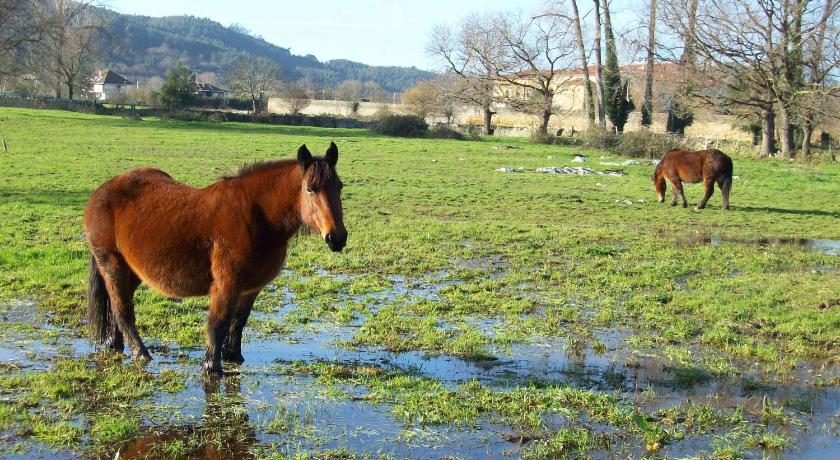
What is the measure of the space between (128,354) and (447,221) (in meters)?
9.78

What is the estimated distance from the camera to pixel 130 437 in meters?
4.98

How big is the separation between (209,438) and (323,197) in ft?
6.78

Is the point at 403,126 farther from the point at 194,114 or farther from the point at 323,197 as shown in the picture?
the point at 323,197

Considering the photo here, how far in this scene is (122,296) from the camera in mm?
6594

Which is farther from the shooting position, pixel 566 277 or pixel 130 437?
pixel 566 277

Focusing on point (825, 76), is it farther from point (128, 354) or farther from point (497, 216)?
point (128, 354)

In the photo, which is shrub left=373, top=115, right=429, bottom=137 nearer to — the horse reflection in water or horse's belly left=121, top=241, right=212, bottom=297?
horse's belly left=121, top=241, right=212, bottom=297

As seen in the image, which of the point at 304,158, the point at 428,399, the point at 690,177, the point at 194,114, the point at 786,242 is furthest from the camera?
the point at 194,114

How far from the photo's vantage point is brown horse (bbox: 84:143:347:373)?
239 inches

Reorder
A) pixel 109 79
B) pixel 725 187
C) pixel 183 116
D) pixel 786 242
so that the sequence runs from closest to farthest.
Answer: pixel 786 242 → pixel 725 187 → pixel 183 116 → pixel 109 79

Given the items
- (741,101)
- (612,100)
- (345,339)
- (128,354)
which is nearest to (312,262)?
(345,339)

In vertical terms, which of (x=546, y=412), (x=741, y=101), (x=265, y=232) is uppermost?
(x=741, y=101)

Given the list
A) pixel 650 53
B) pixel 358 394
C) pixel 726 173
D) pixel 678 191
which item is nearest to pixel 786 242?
pixel 726 173

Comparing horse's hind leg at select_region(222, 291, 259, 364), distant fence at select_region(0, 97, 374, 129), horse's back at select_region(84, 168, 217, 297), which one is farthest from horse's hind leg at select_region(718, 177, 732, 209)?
distant fence at select_region(0, 97, 374, 129)
